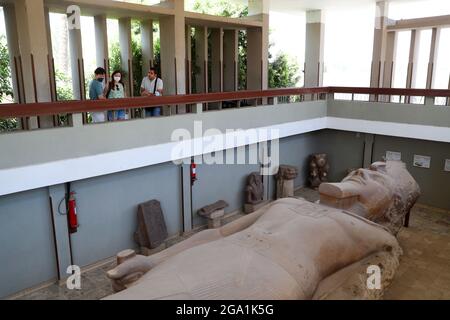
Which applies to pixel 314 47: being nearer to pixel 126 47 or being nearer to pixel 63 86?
pixel 126 47

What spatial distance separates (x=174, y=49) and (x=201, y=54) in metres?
2.49

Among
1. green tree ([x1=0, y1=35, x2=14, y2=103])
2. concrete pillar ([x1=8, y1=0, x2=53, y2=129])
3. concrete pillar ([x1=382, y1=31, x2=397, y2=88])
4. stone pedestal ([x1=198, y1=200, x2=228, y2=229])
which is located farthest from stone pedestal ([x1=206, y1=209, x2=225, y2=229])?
concrete pillar ([x1=382, y1=31, x2=397, y2=88])

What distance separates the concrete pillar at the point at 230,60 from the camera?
10.7 metres

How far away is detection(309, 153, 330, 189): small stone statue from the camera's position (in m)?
9.64

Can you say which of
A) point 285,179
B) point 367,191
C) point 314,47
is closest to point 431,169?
point 285,179

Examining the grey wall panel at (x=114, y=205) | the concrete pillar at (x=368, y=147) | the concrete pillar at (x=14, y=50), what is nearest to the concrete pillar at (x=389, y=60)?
the concrete pillar at (x=368, y=147)

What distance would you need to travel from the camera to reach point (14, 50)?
21.3ft

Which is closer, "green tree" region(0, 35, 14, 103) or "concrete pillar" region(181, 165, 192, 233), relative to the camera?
"concrete pillar" region(181, 165, 192, 233)

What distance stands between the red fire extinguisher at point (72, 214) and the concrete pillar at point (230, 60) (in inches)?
249

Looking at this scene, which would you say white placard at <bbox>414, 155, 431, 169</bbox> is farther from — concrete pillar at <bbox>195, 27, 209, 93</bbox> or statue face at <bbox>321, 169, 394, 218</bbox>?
concrete pillar at <bbox>195, 27, 209, 93</bbox>

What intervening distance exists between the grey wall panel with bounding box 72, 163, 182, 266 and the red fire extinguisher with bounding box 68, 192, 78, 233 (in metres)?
0.11

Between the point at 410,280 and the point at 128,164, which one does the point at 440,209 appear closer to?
the point at 410,280

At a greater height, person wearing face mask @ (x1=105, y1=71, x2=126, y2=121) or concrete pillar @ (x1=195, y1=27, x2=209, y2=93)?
concrete pillar @ (x1=195, y1=27, x2=209, y2=93)
